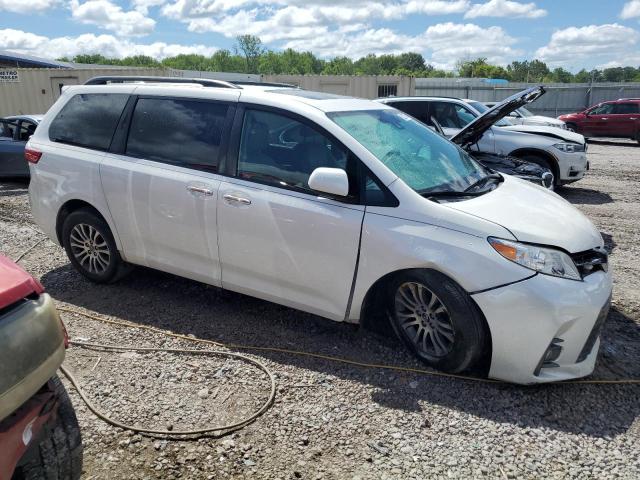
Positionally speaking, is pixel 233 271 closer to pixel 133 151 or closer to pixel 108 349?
pixel 108 349

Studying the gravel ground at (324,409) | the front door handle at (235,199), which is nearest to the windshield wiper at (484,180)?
the gravel ground at (324,409)

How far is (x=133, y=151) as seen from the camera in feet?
14.5

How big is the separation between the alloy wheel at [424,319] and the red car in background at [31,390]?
82.1 inches

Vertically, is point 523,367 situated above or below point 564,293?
below

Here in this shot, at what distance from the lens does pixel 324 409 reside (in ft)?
10.3

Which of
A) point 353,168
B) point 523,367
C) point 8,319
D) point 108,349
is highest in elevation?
point 353,168

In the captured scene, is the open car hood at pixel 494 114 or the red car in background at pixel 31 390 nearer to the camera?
the red car in background at pixel 31 390

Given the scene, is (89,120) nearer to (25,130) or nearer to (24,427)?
(24,427)

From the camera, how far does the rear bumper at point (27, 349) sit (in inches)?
70.8

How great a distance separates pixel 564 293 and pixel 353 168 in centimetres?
151

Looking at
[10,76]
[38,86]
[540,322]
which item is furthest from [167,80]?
[10,76]

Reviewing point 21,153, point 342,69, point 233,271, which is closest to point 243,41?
point 342,69

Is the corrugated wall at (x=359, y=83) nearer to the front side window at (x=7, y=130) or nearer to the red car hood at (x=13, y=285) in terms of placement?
the front side window at (x=7, y=130)

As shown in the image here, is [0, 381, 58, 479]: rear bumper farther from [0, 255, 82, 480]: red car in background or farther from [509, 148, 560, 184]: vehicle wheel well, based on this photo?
[509, 148, 560, 184]: vehicle wheel well
